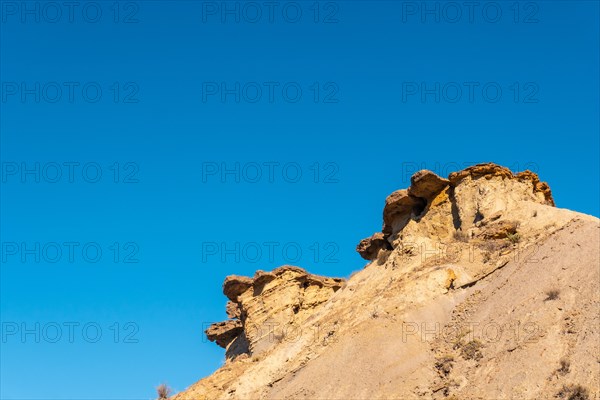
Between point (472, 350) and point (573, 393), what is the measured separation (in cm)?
430

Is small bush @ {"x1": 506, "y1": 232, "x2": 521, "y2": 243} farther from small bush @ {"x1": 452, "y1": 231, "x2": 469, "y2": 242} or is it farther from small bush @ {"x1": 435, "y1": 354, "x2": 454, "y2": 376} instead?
small bush @ {"x1": 435, "y1": 354, "x2": 454, "y2": 376}

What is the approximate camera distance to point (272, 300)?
35594 mm

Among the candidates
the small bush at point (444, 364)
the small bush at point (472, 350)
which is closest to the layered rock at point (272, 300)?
the small bush at point (444, 364)

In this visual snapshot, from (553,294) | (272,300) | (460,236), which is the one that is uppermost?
(272,300)

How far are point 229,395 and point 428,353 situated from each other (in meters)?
8.23

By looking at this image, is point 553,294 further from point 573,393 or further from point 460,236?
point 460,236

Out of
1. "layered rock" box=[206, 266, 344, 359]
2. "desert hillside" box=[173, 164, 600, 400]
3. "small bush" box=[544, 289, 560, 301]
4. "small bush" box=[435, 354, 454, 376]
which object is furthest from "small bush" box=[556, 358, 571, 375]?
"layered rock" box=[206, 266, 344, 359]

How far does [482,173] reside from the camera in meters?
31.8

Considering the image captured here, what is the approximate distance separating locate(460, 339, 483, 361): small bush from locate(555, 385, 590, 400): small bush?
11.5ft

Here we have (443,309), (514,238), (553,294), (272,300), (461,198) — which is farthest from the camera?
(272,300)

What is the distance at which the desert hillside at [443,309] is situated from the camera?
2133cm

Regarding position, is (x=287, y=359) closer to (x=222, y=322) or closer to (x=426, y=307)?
(x=426, y=307)

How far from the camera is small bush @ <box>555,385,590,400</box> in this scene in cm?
1845

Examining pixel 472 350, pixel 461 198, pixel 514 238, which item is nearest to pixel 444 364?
pixel 472 350
